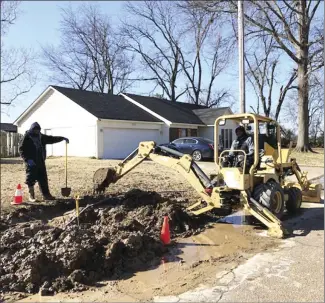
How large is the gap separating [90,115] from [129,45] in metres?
27.0

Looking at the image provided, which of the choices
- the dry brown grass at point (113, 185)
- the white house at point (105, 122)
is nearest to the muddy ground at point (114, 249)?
the dry brown grass at point (113, 185)

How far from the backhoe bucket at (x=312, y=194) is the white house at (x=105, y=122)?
14.0 meters

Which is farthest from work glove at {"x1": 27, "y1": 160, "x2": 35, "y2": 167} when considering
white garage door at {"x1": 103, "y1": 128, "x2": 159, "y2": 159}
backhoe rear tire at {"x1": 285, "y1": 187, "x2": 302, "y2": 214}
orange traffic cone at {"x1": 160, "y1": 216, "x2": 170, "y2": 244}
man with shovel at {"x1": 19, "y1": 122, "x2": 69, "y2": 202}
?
white garage door at {"x1": 103, "y1": 128, "x2": 159, "y2": 159}

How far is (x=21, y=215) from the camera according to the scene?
26.9 ft

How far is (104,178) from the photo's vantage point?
31.6 feet

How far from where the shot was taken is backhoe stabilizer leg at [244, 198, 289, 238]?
7324 mm

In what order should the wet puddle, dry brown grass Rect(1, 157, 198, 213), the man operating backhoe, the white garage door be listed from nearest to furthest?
the wet puddle → the man operating backhoe → dry brown grass Rect(1, 157, 198, 213) → the white garage door

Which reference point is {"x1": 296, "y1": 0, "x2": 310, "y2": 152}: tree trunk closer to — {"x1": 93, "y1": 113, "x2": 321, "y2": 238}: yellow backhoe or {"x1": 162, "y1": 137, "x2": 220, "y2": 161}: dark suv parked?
{"x1": 162, "y1": 137, "x2": 220, "y2": 161}: dark suv parked

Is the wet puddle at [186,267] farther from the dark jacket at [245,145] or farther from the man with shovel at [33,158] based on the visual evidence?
the man with shovel at [33,158]

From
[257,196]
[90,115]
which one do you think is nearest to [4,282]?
[257,196]

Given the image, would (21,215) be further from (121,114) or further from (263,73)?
(263,73)

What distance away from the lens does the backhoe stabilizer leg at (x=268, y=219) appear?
7.32 metres

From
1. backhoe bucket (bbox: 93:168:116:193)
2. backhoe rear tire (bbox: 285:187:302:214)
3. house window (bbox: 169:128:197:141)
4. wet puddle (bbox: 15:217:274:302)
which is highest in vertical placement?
house window (bbox: 169:128:197:141)

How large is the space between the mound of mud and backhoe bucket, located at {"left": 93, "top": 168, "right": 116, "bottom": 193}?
165 cm
